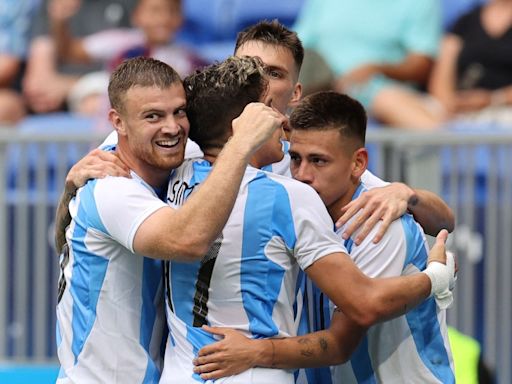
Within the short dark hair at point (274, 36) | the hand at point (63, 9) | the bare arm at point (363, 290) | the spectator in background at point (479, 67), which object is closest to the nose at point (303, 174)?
the bare arm at point (363, 290)

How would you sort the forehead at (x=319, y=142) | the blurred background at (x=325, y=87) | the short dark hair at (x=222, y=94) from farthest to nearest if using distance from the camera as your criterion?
the blurred background at (x=325, y=87)
the forehead at (x=319, y=142)
the short dark hair at (x=222, y=94)

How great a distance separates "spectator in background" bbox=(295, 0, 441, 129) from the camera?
1004cm

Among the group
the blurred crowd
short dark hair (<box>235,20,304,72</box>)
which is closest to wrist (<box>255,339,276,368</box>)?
short dark hair (<box>235,20,304,72</box>)

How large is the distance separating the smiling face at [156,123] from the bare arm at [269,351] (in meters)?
0.67

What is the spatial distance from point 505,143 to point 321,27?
2.51 meters

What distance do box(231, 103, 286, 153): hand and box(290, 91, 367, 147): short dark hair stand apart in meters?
0.39

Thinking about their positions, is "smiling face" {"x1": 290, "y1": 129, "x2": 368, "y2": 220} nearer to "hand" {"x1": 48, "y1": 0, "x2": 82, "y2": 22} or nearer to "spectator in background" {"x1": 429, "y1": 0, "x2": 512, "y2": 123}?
"spectator in background" {"x1": 429, "y1": 0, "x2": 512, "y2": 123}

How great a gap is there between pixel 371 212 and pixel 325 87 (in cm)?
365

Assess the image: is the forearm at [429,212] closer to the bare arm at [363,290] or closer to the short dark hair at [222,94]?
the bare arm at [363,290]

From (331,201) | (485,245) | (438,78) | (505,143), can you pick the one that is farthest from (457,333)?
(331,201)

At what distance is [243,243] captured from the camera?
462 cm

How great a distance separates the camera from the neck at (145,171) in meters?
4.89

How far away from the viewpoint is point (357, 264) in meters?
4.85

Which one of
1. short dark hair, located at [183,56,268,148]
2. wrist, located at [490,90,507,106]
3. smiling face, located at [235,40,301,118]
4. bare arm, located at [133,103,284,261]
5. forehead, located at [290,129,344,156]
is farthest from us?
wrist, located at [490,90,507,106]
